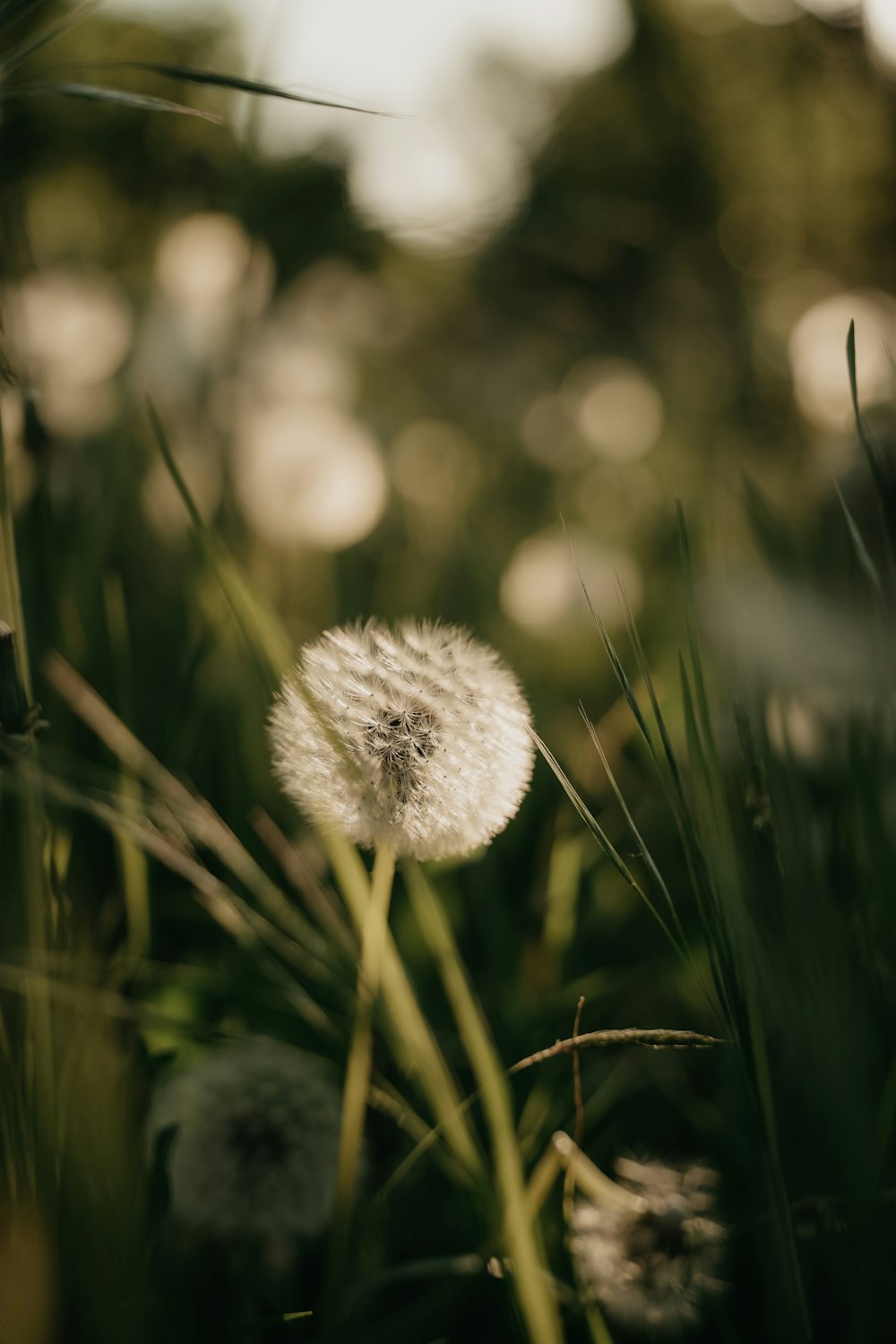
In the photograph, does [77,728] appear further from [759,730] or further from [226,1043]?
[759,730]

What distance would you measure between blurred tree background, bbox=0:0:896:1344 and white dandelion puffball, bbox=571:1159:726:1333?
0.05 ft

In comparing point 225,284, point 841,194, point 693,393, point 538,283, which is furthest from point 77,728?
point 538,283

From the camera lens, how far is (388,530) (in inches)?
61.7

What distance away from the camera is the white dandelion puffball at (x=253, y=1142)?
1.49 ft

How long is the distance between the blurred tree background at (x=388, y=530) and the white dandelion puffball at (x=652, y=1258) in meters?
0.02

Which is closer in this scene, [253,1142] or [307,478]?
[253,1142]

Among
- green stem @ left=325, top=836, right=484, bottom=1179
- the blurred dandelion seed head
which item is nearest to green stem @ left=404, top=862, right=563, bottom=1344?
green stem @ left=325, top=836, right=484, bottom=1179

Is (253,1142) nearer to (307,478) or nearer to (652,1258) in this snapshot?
(652,1258)

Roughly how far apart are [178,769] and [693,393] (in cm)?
200

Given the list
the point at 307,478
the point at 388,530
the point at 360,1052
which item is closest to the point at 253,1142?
the point at 360,1052

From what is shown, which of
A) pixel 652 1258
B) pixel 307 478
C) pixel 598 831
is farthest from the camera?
pixel 307 478

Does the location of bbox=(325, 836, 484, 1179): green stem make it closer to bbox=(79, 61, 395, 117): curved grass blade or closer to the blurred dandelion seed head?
bbox=(79, 61, 395, 117): curved grass blade

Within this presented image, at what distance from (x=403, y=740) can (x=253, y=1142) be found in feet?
0.81

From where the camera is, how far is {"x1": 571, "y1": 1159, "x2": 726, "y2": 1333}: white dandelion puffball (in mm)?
421
